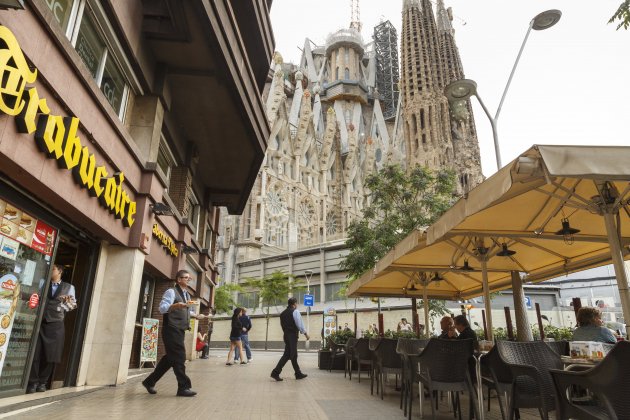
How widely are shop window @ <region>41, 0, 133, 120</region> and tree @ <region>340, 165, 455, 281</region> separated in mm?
11103

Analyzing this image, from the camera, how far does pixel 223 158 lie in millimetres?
13930

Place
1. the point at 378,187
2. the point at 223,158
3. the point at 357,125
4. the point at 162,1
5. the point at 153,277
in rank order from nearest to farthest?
the point at 162,1 < the point at 153,277 < the point at 223,158 < the point at 378,187 < the point at 357,125

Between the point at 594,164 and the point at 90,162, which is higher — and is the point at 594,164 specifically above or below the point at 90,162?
below

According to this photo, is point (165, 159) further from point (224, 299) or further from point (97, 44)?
point (224, 299)

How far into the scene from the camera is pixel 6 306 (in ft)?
16.3

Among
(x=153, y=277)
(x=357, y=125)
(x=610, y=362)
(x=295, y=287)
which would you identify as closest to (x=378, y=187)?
(x=153, y=277)

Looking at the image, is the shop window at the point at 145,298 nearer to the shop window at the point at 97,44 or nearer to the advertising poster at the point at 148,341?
the advertising poster at the point at 148,341

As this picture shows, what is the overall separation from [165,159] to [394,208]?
10061 millimetres

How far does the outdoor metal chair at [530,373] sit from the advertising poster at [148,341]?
338 inches

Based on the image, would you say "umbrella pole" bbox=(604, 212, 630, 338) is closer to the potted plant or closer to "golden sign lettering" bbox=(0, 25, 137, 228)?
"golden sign lettering" bbox=(0, 25, 137, 228)

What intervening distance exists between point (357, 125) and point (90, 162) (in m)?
76.6

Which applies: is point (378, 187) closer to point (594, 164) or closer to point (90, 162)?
point (90, 162)

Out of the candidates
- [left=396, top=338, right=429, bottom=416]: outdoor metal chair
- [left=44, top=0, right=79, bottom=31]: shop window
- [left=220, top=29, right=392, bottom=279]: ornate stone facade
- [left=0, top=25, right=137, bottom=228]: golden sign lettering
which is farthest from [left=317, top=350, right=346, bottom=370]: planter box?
[left=220, top=29, right=392, bottom=279]: ornate stone facade

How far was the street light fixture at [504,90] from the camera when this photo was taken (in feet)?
40.4
